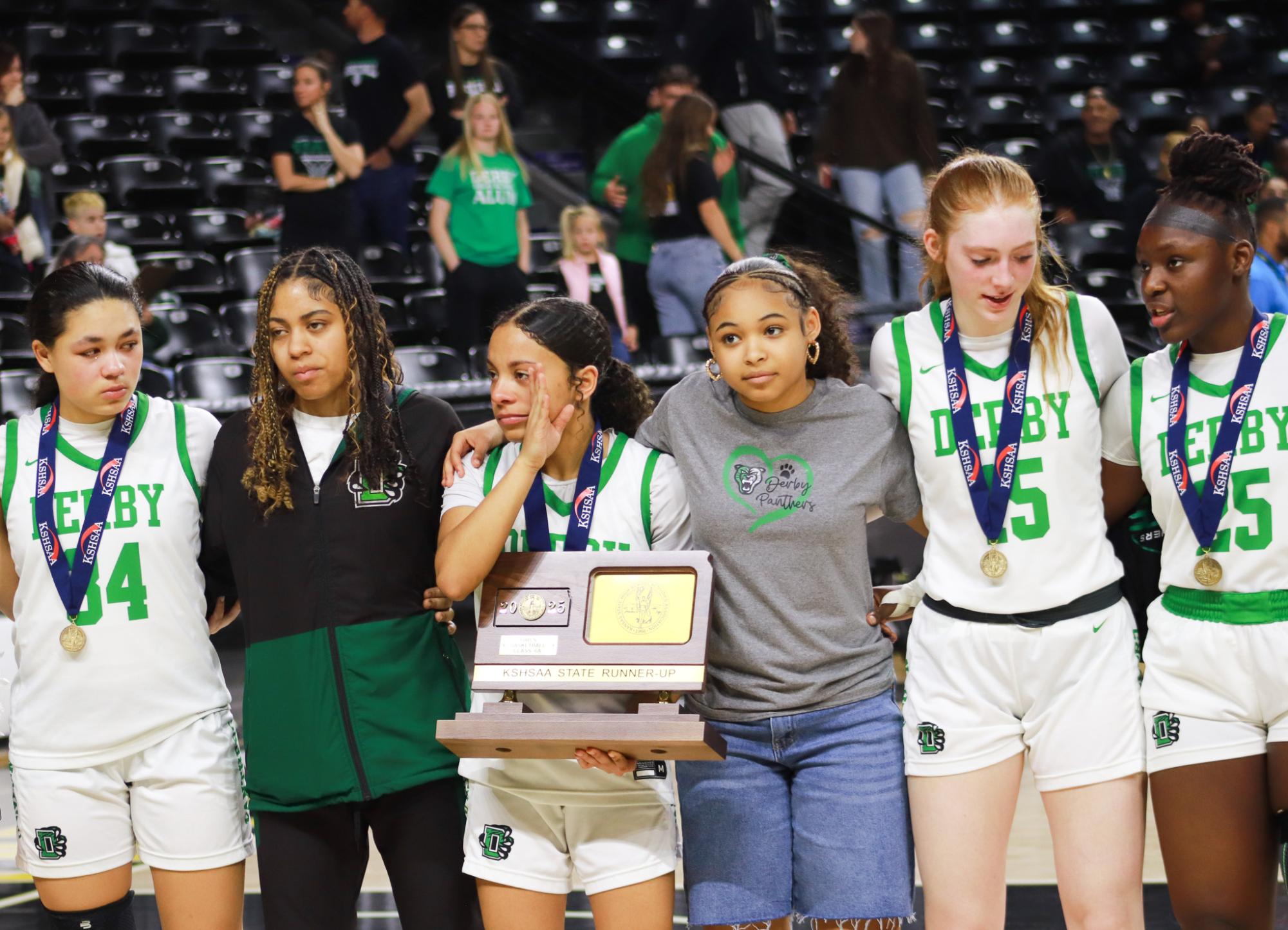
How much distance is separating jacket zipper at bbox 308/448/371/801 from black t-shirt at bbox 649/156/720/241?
192 inches

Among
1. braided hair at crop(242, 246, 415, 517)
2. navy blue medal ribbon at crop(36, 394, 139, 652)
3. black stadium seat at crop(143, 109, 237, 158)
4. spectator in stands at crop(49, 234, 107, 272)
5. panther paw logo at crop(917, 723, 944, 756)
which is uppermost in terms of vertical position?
black stadium seat at crop(143, 109, 237, 158)

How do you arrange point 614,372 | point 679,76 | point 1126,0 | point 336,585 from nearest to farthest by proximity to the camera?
point 336,585
point 614,372
point 679,76
point 1126,0

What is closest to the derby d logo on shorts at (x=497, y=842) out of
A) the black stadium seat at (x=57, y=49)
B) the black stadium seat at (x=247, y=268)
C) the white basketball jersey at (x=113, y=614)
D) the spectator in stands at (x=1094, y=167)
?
the white basketball jersey at (x=113, y=614)

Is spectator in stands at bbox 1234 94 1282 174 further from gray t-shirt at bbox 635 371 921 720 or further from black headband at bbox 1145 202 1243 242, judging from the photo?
gray t-shirt at bbox 635 371 921 720

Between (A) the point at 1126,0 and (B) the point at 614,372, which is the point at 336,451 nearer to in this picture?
(B) the point at 614,372

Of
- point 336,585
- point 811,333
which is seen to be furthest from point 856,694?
point 336,585

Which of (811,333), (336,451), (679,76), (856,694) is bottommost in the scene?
(856,694)

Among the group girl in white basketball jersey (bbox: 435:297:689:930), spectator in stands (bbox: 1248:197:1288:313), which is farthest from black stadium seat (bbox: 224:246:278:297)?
girl in white basketball jersey (bbox: 435:297:689:930)

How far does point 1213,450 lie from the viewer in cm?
273

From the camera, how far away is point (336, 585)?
2.90 m

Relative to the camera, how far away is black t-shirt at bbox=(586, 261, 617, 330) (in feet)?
25.8

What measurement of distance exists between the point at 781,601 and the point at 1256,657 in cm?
86

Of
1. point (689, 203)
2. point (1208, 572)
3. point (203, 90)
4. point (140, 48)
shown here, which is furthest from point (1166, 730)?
point (140, 48)

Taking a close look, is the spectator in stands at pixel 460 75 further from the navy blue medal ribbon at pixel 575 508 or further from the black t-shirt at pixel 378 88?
the navy blue medal ribbon at pixel 575 508
